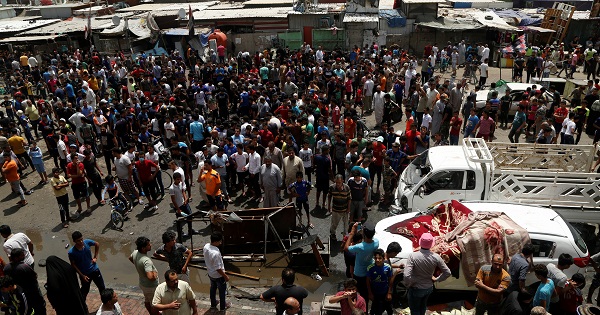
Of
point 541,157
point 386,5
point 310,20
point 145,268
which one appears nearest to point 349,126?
point 541,157

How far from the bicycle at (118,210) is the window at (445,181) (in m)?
7.41

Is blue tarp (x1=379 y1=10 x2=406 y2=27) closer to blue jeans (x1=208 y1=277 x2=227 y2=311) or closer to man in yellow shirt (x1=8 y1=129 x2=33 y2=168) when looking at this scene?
man in yellow shirt (x1=8 y1=129 x2=33 y2=168)

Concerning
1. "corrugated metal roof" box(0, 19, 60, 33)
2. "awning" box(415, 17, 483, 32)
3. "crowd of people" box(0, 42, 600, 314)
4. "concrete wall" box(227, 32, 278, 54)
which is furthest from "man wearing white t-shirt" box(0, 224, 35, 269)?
"corrugated metal roof" box(0, 19, 60, 33)

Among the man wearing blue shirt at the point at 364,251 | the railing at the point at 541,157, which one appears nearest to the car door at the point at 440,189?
the railing at the point at 541,157

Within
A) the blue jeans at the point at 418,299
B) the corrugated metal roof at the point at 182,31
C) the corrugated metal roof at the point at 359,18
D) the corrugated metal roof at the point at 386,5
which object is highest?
the corrugated metal roof at the point at 386,5

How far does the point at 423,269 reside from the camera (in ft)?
21.8

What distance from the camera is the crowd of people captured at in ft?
24.3

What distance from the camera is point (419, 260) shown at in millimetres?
6652

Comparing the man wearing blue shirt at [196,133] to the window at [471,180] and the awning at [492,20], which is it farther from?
the awning at [492,20]

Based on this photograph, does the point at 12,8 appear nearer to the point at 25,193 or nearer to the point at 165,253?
the point at 25,193

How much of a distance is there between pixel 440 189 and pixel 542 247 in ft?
8.07

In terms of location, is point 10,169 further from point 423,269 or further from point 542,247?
point 542,247

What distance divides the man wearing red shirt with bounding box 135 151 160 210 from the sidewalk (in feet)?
11.7

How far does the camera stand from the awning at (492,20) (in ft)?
88.0
